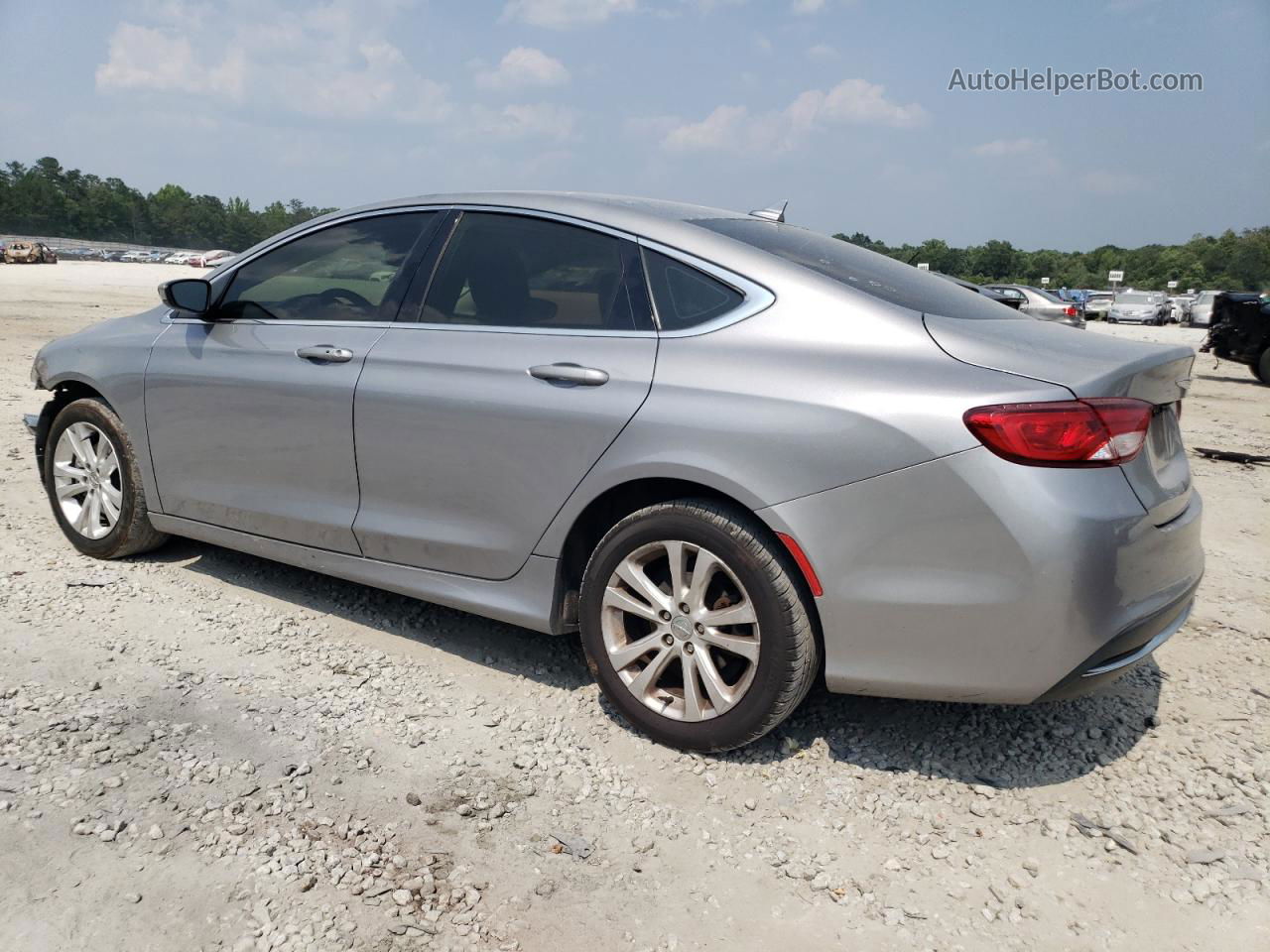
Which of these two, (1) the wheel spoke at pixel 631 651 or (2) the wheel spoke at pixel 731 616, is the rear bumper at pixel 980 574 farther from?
(1) the wheel spoke at pixel 631 651

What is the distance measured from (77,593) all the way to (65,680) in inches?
Result: 37.9

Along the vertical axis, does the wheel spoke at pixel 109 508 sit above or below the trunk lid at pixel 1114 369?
below

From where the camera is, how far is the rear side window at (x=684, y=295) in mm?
2953

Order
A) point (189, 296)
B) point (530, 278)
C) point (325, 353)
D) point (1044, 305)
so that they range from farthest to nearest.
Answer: point (1044, 305), point (189, 296), point (325, 353), point (530, 278)

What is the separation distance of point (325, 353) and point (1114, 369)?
267 centimetres

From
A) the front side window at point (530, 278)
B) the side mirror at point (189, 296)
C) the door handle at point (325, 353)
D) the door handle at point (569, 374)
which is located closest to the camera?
the door handle at point (569, 374)

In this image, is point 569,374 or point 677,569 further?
point 569,374

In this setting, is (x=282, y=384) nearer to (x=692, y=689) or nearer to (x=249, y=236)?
(x=692, y=689)

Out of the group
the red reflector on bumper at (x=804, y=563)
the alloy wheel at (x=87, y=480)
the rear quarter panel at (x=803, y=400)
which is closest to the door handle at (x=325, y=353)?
the rear quarter panel at (x=803, y=400)

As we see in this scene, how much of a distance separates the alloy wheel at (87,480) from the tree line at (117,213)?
125m

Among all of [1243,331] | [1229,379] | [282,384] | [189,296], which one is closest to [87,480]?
[189,296]

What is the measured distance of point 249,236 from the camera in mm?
162250

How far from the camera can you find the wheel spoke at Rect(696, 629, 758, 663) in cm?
280

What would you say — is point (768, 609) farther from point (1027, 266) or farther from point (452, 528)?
point (1027, 266)
